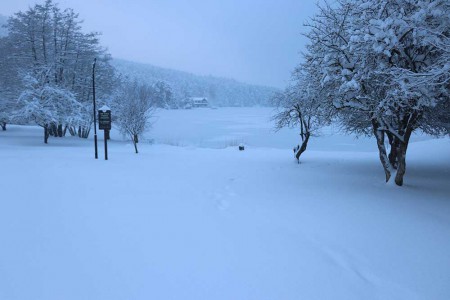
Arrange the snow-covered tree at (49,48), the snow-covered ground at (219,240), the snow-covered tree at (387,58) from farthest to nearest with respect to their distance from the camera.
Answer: the snow-covered tree at (49,48) < the snow-covered tree at (387,58) < the snow-covered ground at (219,240)

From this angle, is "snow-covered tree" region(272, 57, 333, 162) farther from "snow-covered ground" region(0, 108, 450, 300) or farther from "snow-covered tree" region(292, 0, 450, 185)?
"snow-covered ground" region(0, 108, 450, 300)

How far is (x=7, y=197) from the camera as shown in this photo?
7371mm

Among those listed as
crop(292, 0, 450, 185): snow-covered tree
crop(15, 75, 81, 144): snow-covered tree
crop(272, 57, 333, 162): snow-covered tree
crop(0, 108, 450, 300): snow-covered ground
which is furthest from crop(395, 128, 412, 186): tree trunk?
crop(15, 75, 81, 144): snow-covered tree

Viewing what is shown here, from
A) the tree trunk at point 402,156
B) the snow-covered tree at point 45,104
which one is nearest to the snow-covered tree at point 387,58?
the tree trunk at point 402,156

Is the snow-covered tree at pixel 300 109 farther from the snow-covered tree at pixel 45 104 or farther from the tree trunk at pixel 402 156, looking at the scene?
the snow-covered tree at pixel 45 104

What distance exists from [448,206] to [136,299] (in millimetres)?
7812

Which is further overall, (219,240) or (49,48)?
(49,48)

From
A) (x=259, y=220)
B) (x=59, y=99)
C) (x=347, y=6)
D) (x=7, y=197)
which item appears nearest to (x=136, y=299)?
(x=259, y=220)

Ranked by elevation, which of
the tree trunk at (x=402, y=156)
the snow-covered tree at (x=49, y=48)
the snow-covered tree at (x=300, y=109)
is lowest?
the tree trunk at (x=402, y=156)

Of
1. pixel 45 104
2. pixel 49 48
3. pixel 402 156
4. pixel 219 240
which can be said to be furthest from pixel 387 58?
pixel 49 48

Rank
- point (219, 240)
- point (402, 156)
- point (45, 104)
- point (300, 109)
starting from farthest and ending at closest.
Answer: point (45, 104), point (300, 109), point (402, 156), point (219, 240)

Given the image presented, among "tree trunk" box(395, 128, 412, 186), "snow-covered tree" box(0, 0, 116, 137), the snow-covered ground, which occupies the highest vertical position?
"snow-covered tree" box(0, 0, 116, 137)

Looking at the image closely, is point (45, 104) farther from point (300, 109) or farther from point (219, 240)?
point (219, 240)

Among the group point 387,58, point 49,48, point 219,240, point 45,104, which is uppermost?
point 49,48
